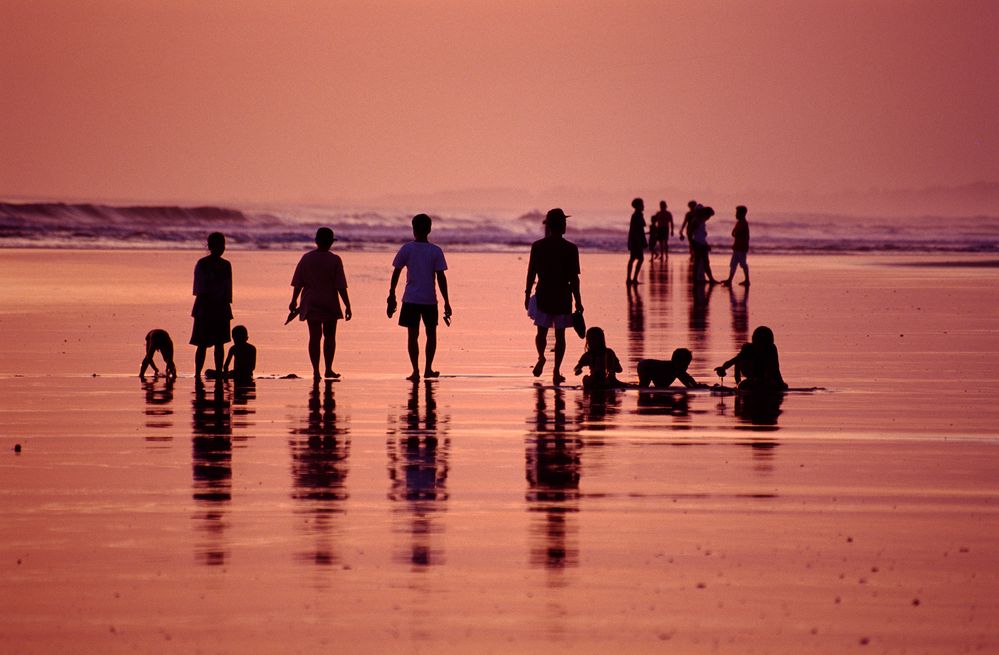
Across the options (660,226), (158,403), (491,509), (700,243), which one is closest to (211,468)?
(491,509)

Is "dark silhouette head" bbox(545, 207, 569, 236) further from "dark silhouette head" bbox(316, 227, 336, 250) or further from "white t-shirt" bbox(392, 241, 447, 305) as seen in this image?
"dark silhouette head" bbox(316, 227, 336, 250)

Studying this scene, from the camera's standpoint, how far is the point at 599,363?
1574 centimetres

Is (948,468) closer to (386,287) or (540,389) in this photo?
(540,389)

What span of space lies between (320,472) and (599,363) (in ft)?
18.0

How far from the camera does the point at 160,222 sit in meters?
107

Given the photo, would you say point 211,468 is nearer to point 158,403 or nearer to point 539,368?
point 158,403

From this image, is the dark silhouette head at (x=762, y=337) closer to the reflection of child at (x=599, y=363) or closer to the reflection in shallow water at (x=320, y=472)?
the reflection of child at (x=599, y=363)

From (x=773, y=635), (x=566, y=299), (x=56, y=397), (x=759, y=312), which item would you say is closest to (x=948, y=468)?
(x=773, y=635)

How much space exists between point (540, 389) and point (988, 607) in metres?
9.01

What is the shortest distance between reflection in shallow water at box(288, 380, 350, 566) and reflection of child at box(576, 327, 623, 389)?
2.70 meters

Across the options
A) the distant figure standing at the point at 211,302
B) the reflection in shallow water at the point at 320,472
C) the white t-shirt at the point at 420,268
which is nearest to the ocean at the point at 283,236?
the white t-shirt at the point at 420,268

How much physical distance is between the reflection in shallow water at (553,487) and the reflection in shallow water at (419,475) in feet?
1.89

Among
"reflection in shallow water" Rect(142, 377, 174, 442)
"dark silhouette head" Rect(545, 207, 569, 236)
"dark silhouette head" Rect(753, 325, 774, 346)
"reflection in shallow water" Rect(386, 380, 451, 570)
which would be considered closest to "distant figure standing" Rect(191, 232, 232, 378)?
"reflection in shallow water" Rect(142, 377, 174, 442)

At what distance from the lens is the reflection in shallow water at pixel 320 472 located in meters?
8.70
